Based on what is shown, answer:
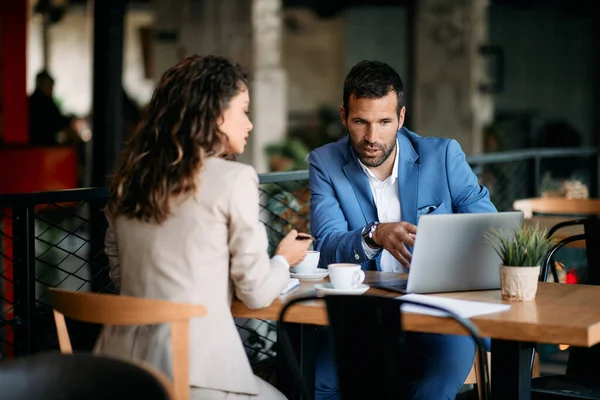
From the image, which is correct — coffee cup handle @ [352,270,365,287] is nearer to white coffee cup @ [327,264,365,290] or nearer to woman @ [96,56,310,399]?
white coffee cup @ [327,264,365,290]

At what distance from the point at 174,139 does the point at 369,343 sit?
0.73 metres

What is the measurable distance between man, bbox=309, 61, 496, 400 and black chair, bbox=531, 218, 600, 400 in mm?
268

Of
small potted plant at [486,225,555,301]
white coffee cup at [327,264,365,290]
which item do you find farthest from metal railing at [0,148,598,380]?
small potted plant at [486,225,555,301]

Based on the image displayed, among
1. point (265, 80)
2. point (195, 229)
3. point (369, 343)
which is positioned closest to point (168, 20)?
point (265, 80)

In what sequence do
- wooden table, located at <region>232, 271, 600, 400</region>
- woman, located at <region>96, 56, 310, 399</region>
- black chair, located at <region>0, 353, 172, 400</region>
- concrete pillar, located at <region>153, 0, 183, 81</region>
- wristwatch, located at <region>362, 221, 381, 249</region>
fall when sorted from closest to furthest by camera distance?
black chair, located at <region>0, 353, 172, 400</region>
wooden table, located at <region>232, 271, 600, 400</region>
woman, located at <region>96, 56, 310, 399</region>
wristwatch, located at <region>362, 221, 381, 249</region>
concrete pillar, located at <region>153, 0, 183, 81</region>

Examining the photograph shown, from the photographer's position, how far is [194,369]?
91.0 inches

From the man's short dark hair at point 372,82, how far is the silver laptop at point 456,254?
76 centimetres

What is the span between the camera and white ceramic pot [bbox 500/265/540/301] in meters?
2.49

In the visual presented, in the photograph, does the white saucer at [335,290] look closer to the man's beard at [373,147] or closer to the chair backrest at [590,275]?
the man's beard at [373,147]

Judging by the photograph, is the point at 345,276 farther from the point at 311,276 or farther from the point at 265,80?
the point at 265,80

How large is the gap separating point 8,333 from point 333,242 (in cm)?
327

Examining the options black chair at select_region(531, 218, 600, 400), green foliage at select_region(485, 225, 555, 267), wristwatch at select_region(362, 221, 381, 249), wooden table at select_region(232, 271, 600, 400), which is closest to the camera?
wooden table at select_region(232, 271, 600, 400)

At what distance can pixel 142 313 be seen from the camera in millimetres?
2143

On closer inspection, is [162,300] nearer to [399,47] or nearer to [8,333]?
[8,333]
